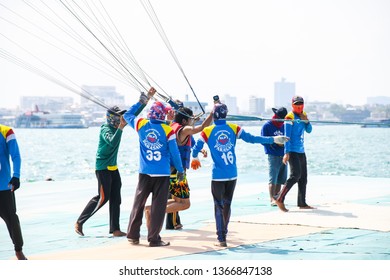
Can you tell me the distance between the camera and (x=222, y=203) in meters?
8.54

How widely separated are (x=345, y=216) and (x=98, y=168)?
361 cm

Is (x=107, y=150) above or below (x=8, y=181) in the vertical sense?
above

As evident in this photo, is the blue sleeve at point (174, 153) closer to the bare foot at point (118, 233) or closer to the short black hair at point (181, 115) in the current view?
the short black hair at point (181, 115)

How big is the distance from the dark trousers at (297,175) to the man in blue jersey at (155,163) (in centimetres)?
303

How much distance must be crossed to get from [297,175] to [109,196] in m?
3.22

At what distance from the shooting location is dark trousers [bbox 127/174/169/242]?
8.60m

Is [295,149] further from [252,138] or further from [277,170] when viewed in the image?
[252,138]

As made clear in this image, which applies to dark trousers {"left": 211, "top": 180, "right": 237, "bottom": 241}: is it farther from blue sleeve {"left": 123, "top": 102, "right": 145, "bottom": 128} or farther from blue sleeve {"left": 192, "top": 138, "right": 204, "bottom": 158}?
blue sleeve {"left": 123, "top": 102, "right": 145, "bottom": 128}

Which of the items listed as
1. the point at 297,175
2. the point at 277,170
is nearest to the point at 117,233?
the point at 297,175

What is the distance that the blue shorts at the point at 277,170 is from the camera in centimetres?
1211

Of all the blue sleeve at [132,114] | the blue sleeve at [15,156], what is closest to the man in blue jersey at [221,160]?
the blue sleeve at [132,114]

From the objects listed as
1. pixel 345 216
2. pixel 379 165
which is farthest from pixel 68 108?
pixel 345 216

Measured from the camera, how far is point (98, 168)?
9578 millimetres

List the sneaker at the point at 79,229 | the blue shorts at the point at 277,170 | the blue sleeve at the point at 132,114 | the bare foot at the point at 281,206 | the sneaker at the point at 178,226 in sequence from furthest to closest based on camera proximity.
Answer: the blue shorts at the point at 277,170 → the bare foot at the point at 281,206 → the sneaker at the point at 178,226 → the sneaker at the point at 79,229 → the blue sleeve at the point at 132,114
